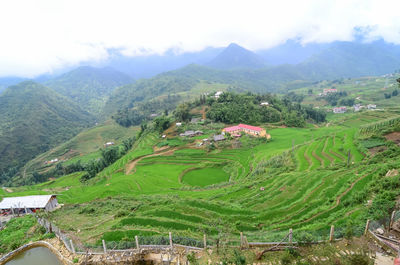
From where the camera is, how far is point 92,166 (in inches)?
2589

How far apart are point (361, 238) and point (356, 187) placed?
10895 millimetres

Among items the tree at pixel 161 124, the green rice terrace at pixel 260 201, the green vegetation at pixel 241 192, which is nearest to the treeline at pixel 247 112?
the green vegetation at pixel 241 192

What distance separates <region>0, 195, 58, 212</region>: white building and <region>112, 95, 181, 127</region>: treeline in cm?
12071

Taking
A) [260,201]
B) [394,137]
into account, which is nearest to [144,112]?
[260,201]

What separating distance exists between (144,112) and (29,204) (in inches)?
5903

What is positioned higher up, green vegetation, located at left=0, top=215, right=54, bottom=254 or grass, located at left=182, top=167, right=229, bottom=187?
green vegetation, located at left=0, top=215, right=54, bottom=254

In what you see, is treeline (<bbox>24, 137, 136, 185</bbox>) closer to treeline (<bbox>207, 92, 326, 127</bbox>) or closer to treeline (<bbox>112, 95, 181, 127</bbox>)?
treeline (<bbox>207, 92, 326, 127</bbox>)

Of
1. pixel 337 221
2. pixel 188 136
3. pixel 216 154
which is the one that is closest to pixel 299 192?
pixel 337 221

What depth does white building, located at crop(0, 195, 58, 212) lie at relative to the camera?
98.1ft

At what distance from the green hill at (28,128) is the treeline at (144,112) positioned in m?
41.6

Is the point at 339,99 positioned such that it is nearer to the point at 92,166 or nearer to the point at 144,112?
the point at 144,112


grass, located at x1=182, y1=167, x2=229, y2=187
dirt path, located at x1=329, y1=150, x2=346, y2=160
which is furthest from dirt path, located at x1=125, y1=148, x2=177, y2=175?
dirt path, located at x1=329, y1=150, x2=346, y2=160

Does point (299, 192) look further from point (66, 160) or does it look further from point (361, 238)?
point (66, 160)

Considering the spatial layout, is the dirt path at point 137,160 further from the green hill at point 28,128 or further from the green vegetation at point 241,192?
the green hill at point 28,128
